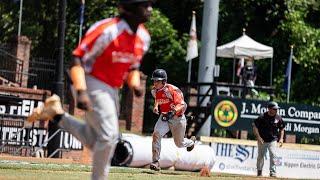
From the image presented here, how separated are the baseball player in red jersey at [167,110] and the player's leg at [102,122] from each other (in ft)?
26.9

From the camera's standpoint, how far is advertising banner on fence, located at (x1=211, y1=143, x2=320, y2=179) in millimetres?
27188

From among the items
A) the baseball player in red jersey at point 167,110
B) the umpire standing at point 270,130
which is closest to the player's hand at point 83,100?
the baseball player in red jersey at point 167,110

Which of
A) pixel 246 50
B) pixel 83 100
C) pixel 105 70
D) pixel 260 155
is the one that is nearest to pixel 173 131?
pixel 260 155

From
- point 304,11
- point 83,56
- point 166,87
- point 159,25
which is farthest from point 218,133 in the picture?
point 83,56

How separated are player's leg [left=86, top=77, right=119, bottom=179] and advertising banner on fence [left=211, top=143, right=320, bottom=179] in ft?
58.1

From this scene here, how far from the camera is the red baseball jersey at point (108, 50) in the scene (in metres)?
9.23

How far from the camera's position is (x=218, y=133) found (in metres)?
33.2

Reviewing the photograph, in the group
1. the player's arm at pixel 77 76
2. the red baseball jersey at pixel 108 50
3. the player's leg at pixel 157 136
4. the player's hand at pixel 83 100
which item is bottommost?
the player's leg at pixel 157 136

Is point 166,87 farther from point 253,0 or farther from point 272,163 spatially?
point 253,0

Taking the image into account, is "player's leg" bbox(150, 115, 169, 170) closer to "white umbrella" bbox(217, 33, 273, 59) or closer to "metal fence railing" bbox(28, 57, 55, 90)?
"metal fence railing" bbox(28, 57, 55, 90)

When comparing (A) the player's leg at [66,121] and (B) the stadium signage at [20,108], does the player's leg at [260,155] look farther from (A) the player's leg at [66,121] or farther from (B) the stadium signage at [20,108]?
(A) the player's leg at [66,121]

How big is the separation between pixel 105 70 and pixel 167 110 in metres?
8.53

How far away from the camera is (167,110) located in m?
17.8

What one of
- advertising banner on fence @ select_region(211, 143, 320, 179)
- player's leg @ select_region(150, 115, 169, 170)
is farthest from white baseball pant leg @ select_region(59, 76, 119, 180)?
advertising banner on fence @ select_region(211, 143, 320, 179)
